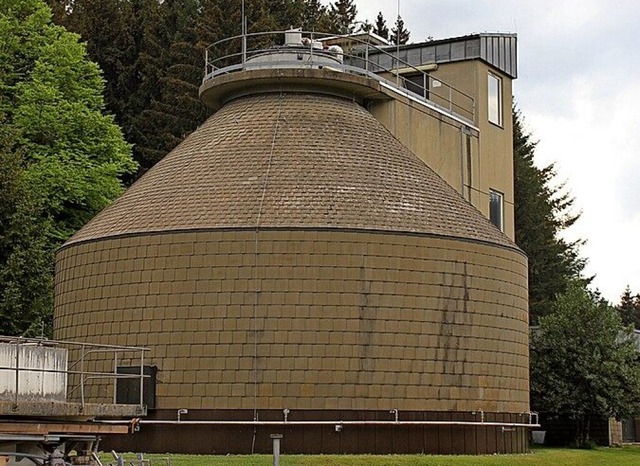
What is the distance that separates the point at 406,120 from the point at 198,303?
11.2 meters

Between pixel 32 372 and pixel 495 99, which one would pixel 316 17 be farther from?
pixel 32 372

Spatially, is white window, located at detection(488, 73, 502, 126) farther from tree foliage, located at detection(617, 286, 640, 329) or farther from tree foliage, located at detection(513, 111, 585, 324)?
tree foliage, located at detection(617, 286, 640, 329)

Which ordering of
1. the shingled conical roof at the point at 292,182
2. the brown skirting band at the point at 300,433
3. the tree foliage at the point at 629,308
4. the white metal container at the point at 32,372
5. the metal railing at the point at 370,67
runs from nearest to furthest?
the white metal container at the point at 32,372
the brown skirting band at the point at 300,433
the shingled conical roof at the point at 292,182
the metal railing at the point at 370,67
the tree foliage at the point at 629,308

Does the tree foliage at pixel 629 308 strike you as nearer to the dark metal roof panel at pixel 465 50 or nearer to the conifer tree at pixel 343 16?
the conifer tree at pixel 343 16

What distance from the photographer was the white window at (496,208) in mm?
43875

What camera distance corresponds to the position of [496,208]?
1742 inches

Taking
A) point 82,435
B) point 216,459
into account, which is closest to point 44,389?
point 82,435

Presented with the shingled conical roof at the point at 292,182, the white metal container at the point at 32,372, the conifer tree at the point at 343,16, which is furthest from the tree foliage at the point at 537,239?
the white metal container at the point at 32,372

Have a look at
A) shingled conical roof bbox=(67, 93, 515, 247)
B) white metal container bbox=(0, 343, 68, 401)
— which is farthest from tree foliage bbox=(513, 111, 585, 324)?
white metal container bbox=(0, 343, 68, 401)

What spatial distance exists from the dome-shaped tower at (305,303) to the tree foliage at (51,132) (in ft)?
35.7

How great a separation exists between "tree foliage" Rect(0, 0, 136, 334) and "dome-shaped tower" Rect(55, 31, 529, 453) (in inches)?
428

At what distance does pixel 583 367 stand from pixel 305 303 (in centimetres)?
1492

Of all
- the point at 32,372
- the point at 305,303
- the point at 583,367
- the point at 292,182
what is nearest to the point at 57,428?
the point at 32,372

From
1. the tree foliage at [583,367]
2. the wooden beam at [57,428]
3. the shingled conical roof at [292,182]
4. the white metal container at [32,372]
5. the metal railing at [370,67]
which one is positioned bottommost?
the wooden beam at [57,428]
